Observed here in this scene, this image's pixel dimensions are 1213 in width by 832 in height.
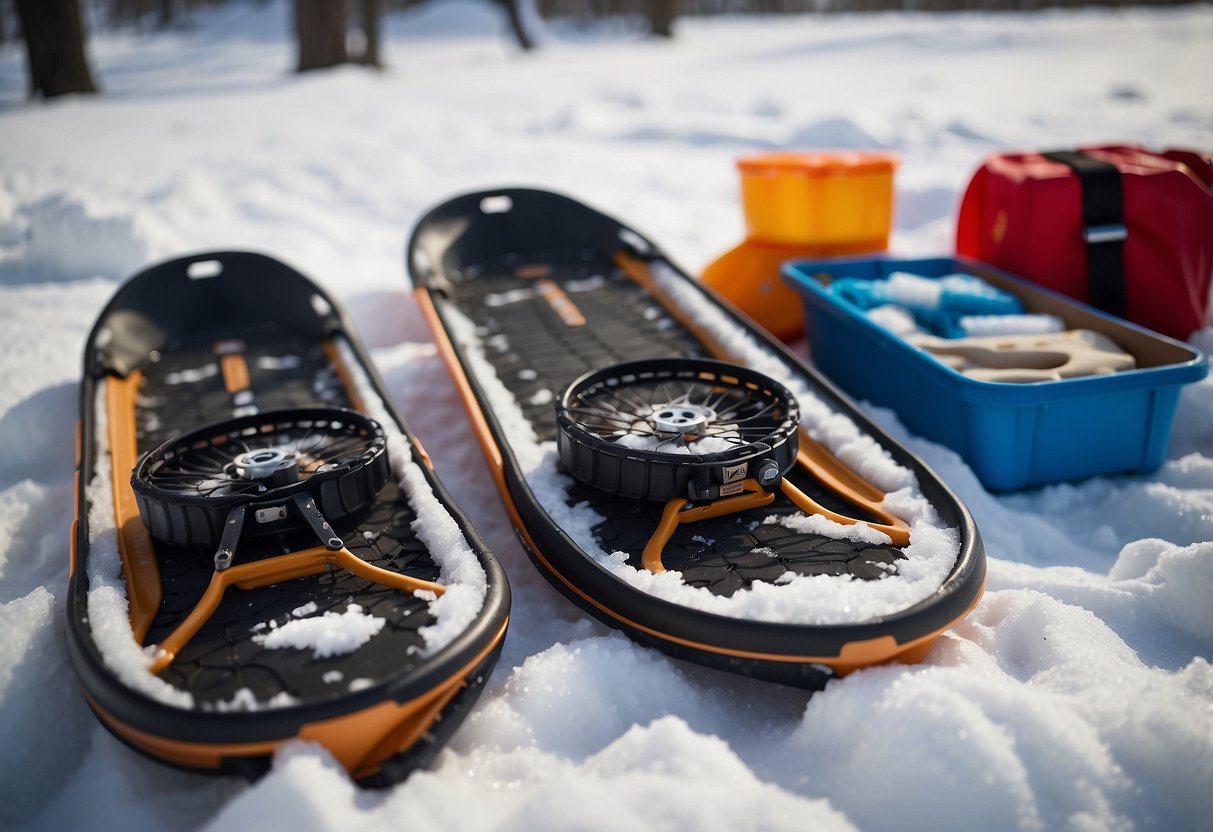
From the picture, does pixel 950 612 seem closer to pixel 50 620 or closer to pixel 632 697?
pixel 632 697

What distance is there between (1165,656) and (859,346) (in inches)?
45.4

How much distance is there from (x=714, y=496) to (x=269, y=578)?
0.86m

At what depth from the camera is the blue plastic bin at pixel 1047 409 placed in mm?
2000

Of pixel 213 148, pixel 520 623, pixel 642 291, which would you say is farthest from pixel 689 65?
pixel 520 623

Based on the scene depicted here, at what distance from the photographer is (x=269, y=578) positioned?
5.32 ft

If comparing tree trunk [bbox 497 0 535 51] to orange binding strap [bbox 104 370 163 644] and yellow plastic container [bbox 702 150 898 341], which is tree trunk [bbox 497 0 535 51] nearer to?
yellow plastic container [bbox 702 150 898 341]

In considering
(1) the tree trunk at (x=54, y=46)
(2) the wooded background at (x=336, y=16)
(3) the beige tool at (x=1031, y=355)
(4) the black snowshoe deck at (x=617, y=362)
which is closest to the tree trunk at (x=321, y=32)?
(2) the wooded background at (x=336, y=16)

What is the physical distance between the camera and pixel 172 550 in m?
1.73

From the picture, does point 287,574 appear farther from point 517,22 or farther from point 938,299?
point 517,22

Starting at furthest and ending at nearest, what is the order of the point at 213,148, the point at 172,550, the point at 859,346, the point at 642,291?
the point at 213,148, the point at 642,291, the point at 859,346, the point at 172,550

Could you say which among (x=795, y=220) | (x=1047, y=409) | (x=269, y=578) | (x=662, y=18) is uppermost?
(x=662, y=18)

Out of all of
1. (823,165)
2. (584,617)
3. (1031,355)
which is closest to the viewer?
(584,617)

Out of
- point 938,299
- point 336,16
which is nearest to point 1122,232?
point 938,299

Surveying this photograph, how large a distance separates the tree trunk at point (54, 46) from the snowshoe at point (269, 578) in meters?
6.55
